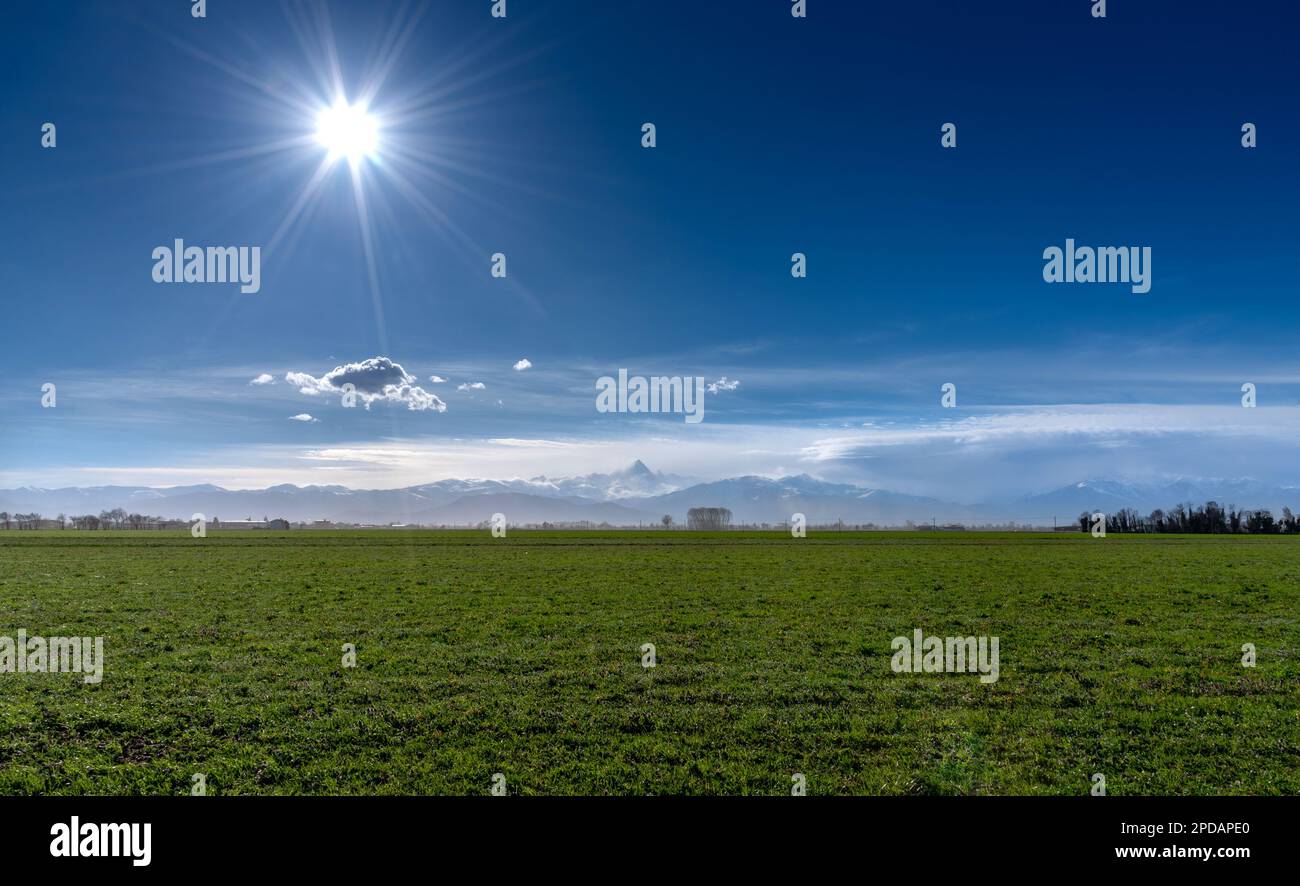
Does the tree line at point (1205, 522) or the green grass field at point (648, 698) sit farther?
the tree line at point (1205, 522)

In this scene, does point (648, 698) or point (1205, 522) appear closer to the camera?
point (648, 698)

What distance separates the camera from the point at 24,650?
Answer: 19.8m

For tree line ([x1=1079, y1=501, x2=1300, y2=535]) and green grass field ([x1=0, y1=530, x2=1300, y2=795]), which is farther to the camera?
tree line ([x1=1079, y1=501, x2=1300, y2=535])

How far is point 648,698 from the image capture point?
1448 cm

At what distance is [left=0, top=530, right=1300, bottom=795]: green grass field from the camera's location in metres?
10.8

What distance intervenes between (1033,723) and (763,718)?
5221 mm

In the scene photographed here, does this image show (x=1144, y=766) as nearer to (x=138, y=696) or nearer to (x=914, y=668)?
(x=914, y=668)

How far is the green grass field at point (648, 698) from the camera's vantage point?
Result: 10.8 meters
